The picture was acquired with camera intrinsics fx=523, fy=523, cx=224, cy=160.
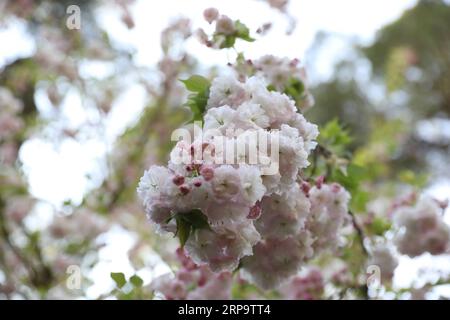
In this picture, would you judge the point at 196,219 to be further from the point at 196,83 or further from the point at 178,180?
the point at 196,83

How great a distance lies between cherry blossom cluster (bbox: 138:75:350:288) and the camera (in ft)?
3.05

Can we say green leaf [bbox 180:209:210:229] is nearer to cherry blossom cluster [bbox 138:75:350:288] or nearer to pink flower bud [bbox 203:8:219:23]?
cherry blossom cluster [bbox 138:75:350:288]

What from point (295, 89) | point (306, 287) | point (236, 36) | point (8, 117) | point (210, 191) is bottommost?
point (306, 287)

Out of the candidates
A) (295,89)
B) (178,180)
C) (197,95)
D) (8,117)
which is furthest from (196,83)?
(8,117)

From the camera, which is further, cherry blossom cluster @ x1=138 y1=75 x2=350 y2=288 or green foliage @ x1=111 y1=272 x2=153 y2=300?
green foliage @ x1=111 y1=272 x2=153 y2=300

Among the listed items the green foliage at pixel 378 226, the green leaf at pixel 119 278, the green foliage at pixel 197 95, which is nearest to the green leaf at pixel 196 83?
the green foliage at pixel 197 95

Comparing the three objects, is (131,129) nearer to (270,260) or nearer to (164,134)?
(164,134)

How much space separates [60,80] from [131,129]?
21.9 inches

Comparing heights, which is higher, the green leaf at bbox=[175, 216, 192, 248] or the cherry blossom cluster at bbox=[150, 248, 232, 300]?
the green leaf at bbox=[175, 216, 192, 248]

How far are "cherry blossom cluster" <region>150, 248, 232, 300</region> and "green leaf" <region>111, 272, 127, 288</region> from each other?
0.43ft

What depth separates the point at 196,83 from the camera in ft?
4.52

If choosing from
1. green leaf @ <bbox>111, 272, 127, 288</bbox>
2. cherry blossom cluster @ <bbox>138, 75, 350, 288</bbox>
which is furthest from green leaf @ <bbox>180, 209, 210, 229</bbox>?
green leaf @ <bbox>111, 272, 127, 288</bbox>

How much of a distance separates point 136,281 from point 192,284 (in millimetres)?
194
